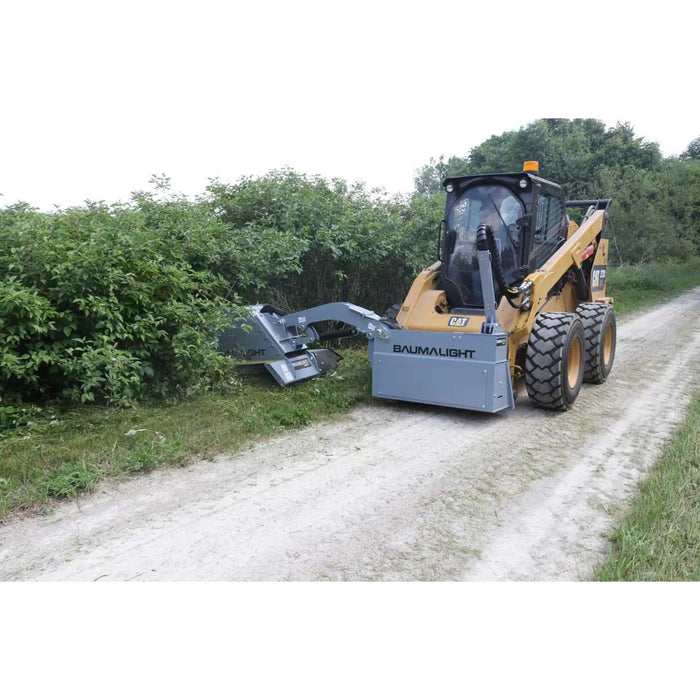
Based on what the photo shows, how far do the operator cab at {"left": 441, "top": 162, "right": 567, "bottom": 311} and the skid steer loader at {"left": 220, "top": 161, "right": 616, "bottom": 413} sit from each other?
0.01 m

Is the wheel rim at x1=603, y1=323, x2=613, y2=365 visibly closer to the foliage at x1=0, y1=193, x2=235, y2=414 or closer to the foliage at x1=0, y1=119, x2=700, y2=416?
the foliage at x1=0, y1=119, x2=700, y2=416

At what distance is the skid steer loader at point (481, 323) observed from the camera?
616 centimetres

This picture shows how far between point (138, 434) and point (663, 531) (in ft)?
13.2

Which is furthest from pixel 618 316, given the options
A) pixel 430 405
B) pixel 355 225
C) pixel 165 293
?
pixel 165 293

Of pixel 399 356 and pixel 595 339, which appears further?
pixel 595 339

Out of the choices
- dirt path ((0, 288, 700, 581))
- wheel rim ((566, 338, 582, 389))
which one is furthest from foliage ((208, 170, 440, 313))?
wheel rim ((566, 338, 582, 389))

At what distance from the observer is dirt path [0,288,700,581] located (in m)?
3.37

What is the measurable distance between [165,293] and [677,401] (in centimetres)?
578

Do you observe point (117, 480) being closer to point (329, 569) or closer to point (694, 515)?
point (329, 569)

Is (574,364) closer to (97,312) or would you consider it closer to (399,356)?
(399,356)

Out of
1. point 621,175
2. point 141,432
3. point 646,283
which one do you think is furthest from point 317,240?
point 621,175

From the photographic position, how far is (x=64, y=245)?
227 inches

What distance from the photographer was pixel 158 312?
20.3ft

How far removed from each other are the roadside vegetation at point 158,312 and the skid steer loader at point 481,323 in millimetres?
428
